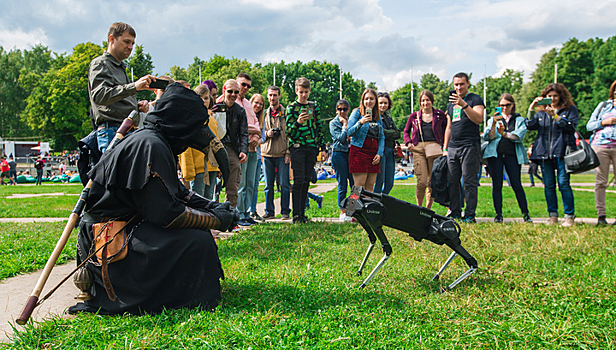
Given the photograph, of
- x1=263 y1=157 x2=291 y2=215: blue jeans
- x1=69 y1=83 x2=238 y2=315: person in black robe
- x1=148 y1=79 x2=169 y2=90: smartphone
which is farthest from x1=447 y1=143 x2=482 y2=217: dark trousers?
x1=69 y1=83 x2=238 y2=315: person in black robe

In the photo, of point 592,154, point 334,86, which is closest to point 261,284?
point 592,154

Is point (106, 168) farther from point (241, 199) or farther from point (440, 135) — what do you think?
point (440, 135)

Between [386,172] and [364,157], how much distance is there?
3.44 ft

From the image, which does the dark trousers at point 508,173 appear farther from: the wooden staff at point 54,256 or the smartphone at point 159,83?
the wooden staff at point 54,256

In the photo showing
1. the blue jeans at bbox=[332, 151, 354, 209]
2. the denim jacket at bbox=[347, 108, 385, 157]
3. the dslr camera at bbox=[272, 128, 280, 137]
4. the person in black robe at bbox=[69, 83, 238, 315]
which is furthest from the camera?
the dslr camera at bbox=[272, 128, 280, 137]

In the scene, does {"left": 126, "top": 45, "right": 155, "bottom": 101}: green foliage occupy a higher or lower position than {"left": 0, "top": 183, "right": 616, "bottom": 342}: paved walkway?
higher

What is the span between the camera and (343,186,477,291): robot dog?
3.20 meters

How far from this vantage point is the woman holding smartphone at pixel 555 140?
6824 millimetres

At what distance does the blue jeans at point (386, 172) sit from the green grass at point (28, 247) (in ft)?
16.6

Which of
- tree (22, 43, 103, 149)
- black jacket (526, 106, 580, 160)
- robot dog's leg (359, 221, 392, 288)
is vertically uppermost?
tree (22, 43, 103, 149)

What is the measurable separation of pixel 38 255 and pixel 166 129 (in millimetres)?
2847

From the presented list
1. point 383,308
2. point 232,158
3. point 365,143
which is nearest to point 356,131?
point 365,143

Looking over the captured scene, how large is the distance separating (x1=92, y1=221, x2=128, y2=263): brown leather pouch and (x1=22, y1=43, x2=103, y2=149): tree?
4557 cm

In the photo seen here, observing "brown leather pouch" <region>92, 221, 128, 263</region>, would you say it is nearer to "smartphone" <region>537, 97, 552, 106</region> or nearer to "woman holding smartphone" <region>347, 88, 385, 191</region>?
"woman holding smartphone" <region>347, 88, 385, 191</region>
